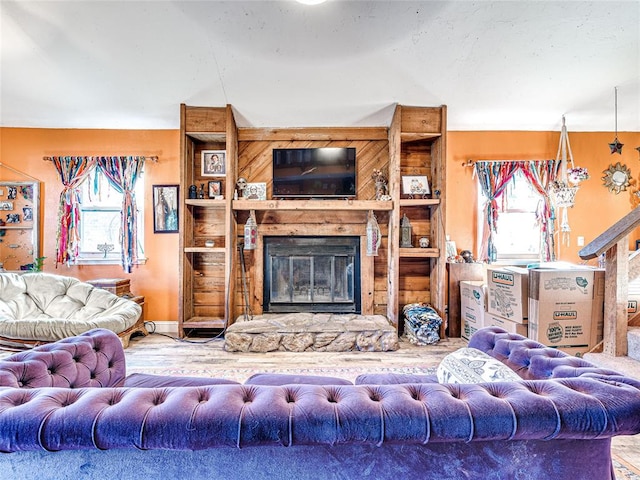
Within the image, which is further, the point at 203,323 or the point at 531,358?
the point at 203,323

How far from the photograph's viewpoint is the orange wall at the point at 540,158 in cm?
406

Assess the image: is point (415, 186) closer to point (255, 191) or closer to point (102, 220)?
point (255, 191)

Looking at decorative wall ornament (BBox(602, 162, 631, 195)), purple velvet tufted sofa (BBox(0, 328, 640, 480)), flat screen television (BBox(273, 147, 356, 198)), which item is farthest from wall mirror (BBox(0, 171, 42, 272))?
decorative wall ornament (BBox(602, 162, 631, 195))

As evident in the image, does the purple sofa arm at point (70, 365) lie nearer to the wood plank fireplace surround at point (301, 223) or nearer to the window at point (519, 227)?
the wood plank fireplace surround at point (301, 223)

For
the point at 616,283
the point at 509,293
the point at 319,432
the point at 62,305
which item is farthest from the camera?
the point at 62,305

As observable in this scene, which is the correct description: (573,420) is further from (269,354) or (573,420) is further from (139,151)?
(139,151)

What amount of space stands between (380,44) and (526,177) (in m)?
2.67

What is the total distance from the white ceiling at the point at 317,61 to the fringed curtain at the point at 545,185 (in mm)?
530

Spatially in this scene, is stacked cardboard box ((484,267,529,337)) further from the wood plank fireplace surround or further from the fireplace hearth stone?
the fireplace hearth stone

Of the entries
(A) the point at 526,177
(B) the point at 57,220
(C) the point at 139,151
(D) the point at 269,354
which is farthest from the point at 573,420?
(B) the point at 57,220

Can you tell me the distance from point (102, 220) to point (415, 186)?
13.1ft

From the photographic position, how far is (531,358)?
1.37 meters

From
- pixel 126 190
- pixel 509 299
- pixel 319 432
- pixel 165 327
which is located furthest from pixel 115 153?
pixel 509 299

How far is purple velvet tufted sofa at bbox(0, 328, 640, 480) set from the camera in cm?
81
